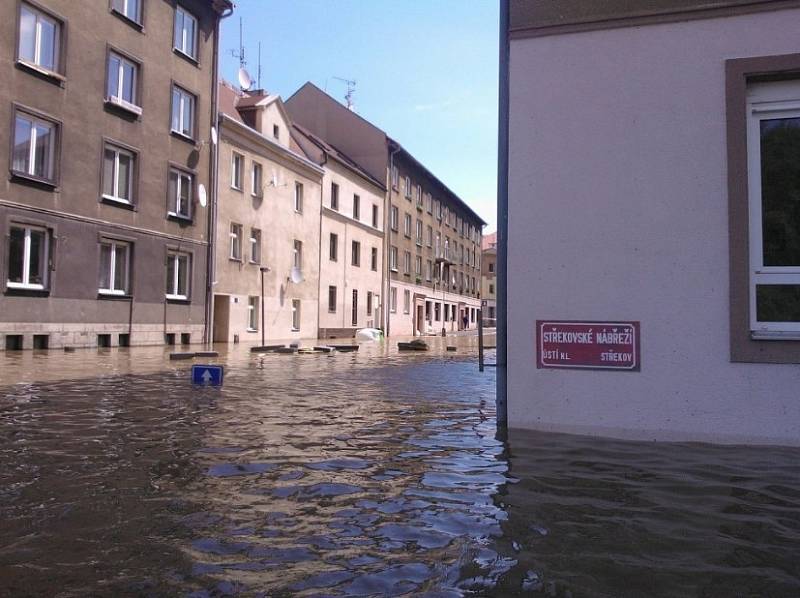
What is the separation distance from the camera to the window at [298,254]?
105 ft

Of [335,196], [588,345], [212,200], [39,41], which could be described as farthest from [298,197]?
[588,345]

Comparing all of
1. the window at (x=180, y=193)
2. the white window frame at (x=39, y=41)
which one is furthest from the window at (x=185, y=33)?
the white window frame at (x=39, y=41)

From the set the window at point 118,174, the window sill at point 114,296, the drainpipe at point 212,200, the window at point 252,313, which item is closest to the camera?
the window sill at point 114,296

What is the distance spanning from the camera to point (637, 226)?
5.23 metres

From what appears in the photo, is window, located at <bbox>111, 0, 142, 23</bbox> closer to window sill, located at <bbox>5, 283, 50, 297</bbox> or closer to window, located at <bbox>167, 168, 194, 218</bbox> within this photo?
window, located at <bbox>167, 168, 194, 218</bbox>

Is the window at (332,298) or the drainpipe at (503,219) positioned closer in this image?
the drainpipe at (503,219)

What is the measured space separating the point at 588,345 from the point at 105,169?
18577 mm

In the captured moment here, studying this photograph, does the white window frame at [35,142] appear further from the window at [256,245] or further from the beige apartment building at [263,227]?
the window at [256,245]

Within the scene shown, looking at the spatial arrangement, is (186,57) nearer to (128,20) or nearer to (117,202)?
(128,20)

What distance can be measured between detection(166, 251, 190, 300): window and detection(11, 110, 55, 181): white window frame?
530 cm

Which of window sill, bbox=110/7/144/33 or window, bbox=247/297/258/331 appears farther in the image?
window, bbox=247/297/258/331

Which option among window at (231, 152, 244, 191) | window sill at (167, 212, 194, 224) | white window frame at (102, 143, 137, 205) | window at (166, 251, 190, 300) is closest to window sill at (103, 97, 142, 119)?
white window frame at (102, 143, 137, 205)

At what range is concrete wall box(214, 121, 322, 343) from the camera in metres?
26.2

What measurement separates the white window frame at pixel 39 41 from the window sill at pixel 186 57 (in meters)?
Answer: 5.01
